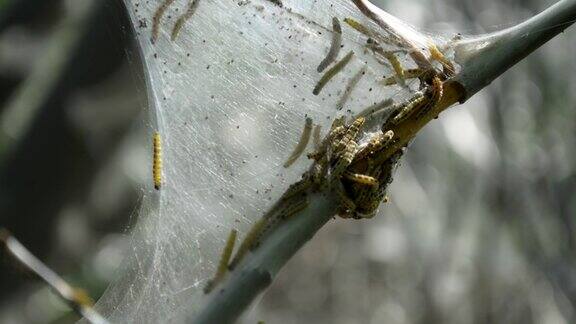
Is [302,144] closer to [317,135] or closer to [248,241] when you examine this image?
[317,135]

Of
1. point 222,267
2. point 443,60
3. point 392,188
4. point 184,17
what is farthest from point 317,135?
point 392,188

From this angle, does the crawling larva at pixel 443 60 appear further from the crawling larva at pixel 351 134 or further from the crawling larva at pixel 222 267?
the crawling larva at pixel 222 267

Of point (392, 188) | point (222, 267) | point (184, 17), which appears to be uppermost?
point (184, 17)

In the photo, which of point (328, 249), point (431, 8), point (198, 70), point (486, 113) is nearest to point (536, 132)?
point (486, 113)

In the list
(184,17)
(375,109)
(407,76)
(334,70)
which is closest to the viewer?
(375,109)

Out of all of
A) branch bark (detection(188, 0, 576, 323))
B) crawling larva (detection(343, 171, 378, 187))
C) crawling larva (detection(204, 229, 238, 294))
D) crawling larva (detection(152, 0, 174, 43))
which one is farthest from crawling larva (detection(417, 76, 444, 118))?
crawling larva (detection(152, 0, 174, 43))

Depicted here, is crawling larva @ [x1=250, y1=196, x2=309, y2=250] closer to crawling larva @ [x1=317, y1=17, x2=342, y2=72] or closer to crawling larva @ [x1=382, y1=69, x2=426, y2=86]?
crawling larva @ [x1=382, y1=69, x2=426, y2=86]

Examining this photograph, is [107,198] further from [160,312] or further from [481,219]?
[160,312]
